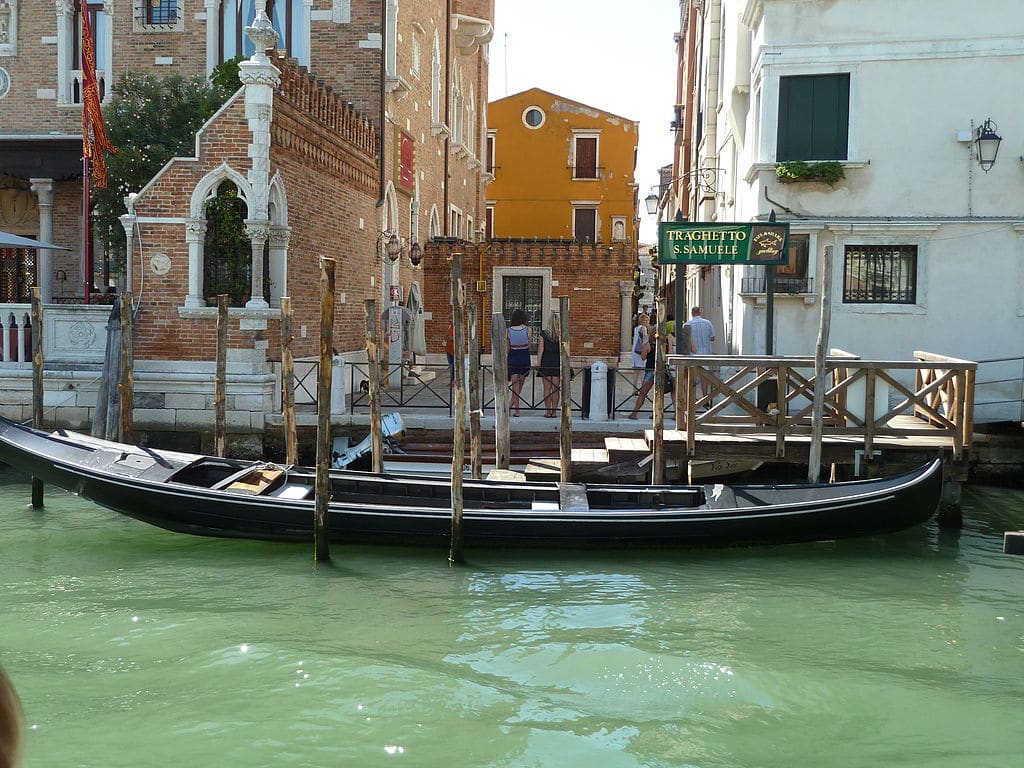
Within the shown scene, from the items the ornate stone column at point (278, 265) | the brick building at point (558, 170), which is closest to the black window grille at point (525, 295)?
the brick building at point (558, 170)

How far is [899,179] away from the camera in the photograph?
38.3 ft

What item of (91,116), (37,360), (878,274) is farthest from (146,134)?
(878,274)

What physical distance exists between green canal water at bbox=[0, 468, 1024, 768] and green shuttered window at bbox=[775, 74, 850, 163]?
15.9ft

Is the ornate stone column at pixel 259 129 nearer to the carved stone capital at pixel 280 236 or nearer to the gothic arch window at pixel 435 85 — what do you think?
the carved stone capital at pixel 280 236

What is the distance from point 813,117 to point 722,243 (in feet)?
9.56

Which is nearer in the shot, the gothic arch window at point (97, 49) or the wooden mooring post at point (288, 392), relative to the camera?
the wooden mooring post at point (288, 392)

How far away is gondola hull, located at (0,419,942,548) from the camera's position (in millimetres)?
8258

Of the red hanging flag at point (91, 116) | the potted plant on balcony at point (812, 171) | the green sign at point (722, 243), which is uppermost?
the red hanging flag at point (91, 116)

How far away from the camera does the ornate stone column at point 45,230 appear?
50.4ft

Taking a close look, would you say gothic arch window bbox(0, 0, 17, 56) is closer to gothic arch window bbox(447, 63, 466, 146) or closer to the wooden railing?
gothic arch window bbox(447, 63, 466, 146)

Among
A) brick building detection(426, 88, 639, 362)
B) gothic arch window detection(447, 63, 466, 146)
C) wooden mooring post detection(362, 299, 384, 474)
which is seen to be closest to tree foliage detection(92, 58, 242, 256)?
wooden mooring post detection(362, 299, 384, 474)

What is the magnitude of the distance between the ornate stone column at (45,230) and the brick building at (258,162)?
0.03 metres

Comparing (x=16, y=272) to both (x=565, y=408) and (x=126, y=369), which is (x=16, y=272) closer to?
(x=126, y=369)

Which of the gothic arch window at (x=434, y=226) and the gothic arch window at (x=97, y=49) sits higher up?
the gothic arch window at (x=97, y=49)
